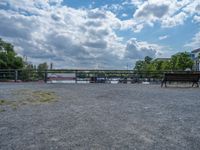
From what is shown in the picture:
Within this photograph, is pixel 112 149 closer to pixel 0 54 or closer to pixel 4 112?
pixel 4 112

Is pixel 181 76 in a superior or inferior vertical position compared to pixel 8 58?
inferior

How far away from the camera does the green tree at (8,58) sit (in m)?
50.1

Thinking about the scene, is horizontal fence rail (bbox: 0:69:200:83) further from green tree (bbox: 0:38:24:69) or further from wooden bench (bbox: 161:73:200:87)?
green tree (bbox: 0:38:24:69)

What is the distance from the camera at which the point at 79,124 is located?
14.1 ft

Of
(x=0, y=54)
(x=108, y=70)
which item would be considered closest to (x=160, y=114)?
(x=108, y=70)

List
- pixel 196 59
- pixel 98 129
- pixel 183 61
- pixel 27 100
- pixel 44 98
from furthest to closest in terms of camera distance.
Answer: pixel 196 59, pixel 183 61, pixel 44 98, pixel 27 100, pixel 98 129

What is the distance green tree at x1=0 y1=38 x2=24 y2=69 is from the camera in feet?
164

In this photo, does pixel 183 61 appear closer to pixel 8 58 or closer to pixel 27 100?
pixel 8 58

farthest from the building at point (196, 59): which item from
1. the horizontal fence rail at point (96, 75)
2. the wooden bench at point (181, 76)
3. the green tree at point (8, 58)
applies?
the wooden bench at point (181, 76)

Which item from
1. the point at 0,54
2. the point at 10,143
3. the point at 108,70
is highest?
the point at 0,54

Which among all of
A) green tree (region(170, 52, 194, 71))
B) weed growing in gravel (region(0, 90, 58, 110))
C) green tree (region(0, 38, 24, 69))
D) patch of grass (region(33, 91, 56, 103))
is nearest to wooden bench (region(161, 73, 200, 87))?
patch of grass (region(33, 91, 56, 103))

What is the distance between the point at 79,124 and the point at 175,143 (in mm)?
1711

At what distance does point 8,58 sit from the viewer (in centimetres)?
5216

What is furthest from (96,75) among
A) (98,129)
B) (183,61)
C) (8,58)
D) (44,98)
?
(183,61)
